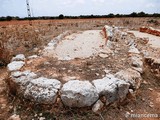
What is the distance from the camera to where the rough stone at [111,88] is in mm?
3803

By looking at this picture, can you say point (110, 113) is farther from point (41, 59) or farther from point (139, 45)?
point (139, 45)

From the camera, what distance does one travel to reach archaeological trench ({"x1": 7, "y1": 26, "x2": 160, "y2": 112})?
3.71 meters

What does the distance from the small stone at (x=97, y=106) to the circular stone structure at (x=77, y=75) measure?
41 mm

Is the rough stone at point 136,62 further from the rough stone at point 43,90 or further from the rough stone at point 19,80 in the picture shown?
the rough stone at point 19,80

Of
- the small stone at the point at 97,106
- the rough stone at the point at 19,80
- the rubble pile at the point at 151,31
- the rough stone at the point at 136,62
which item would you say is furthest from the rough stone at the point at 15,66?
the rubble pile at the point at 151,31

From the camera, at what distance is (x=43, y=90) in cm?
377

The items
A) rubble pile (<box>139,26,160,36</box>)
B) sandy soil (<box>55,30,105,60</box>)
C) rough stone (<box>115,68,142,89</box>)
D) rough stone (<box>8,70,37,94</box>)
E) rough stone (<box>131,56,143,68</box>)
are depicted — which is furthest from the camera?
rubble pile (<box>139,26,160,36</box>)

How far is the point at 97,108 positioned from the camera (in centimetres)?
370

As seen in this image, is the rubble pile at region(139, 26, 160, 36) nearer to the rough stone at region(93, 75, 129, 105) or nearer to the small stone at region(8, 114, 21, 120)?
the rough stone at region(93, 75, 129, 105)

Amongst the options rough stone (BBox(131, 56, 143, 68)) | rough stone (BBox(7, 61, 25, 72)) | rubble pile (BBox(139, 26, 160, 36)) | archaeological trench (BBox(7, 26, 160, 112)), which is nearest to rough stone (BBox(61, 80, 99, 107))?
archaeological trench (BBox(7, 26, 160, 112))

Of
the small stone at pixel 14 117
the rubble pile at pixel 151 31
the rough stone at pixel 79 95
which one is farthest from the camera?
the rubble pile at pixel 151 31

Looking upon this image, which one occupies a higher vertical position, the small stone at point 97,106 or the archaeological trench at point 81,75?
the archaeological trench at point 81,75

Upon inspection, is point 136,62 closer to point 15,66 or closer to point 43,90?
point 43,90

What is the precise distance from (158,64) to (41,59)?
9.80 ft
